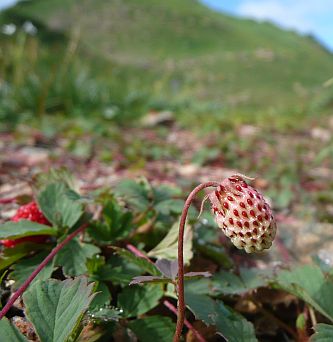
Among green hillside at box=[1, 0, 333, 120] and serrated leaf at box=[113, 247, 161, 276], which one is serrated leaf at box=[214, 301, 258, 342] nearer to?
serrated leaf at box=[113, 247, 161, 276]

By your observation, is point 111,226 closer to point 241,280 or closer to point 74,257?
point 74,257

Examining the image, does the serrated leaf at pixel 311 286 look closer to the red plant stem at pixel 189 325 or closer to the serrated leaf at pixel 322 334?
the serrated leaf at pixel 322 334

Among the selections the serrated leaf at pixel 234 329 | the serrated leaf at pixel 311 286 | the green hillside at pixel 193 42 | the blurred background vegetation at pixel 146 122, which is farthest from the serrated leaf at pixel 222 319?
the green hillside at pixel 193 42

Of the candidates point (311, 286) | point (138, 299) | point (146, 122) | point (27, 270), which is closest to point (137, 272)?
point (138, 299)

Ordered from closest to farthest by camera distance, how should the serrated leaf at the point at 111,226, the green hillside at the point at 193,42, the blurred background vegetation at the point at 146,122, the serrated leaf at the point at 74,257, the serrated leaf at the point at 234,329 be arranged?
the serrated leaf at the point at 234,329 < the serrated leaf at the point at 74,257 < the serrated leaf at the point at 111,226 < the blurred background vegetation at the point at 146,122 < the green hillside at the point at 193,42

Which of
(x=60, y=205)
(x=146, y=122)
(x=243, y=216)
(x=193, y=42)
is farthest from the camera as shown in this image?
(x=193, y=42)

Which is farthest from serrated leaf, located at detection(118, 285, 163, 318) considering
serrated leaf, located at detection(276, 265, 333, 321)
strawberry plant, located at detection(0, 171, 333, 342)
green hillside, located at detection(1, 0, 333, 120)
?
green hillside, located at detection(1, 0, 333, 120)
